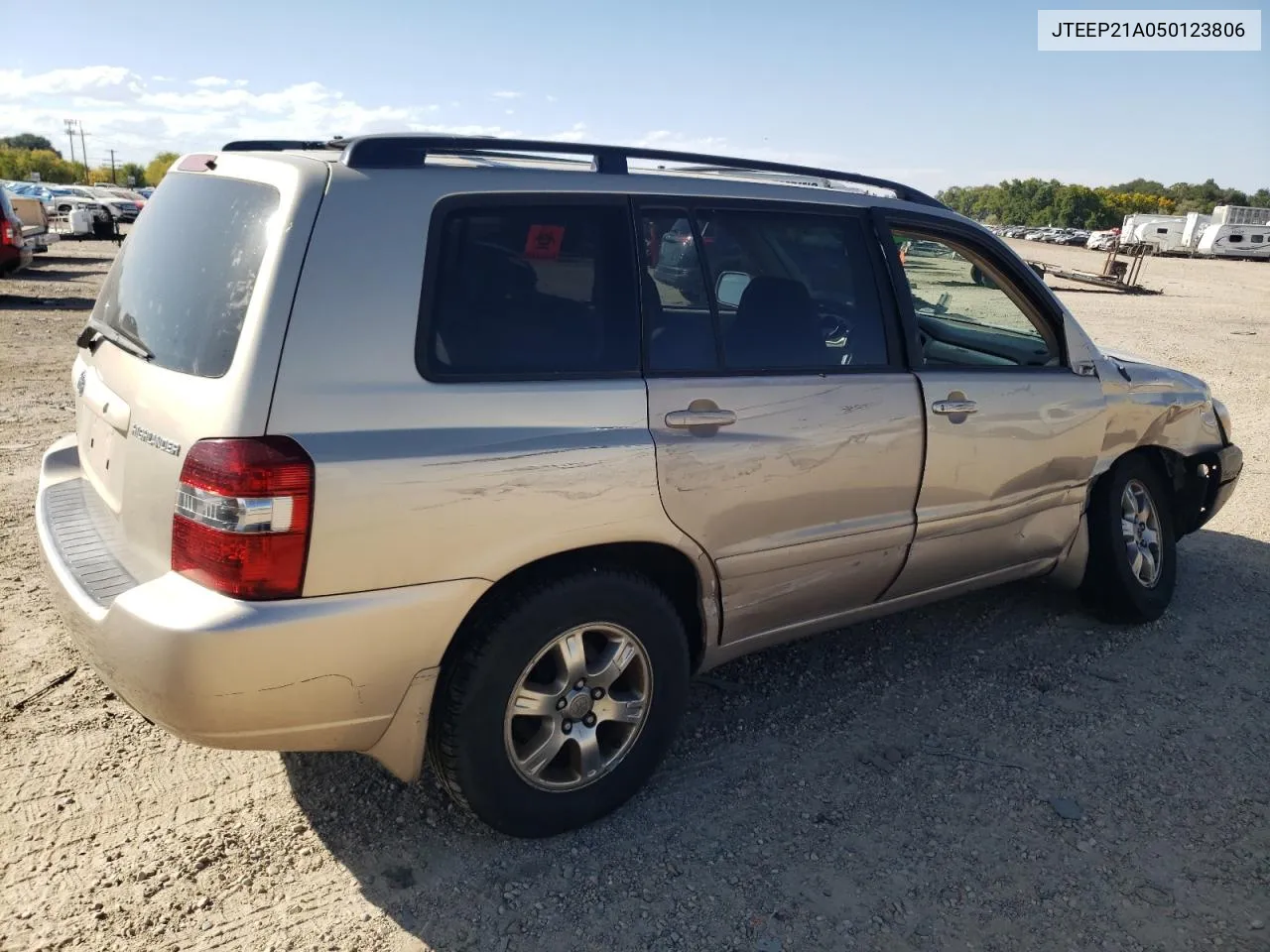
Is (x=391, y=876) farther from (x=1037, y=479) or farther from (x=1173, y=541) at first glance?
(x=1173, y=541)

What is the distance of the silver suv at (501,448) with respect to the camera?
231 centimetres

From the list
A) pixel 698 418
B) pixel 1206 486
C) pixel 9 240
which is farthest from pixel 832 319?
pixel 9 240

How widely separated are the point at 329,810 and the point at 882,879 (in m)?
1.67

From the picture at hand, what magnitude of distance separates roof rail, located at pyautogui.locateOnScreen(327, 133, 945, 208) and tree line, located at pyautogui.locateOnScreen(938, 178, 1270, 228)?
388 ft

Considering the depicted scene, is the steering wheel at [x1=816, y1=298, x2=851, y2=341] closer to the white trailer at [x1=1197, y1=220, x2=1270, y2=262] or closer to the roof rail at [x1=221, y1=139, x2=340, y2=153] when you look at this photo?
the roof rail at [x1=221, y1=139, x2=340, y2=153]

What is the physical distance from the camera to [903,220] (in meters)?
3.64

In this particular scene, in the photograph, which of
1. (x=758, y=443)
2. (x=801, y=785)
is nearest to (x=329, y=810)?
(x=801, y=785)

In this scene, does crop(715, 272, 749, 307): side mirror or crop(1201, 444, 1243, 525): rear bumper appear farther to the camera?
crop(1201, 444, 1243, 525): rear bumper

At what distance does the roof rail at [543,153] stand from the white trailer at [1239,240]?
208 feet

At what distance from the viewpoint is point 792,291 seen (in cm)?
337

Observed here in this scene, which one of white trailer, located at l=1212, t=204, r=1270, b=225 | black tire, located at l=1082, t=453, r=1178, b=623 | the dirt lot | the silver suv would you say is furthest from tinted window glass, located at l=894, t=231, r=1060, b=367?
white trailer, located at l=1212, t=204, r=1270, b=225

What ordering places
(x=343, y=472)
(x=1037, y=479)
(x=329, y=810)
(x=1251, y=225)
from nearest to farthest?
1. (x=343, y=472)
2. (x=329, y=810)
3. (x=1037, y=479)
4. (x=1251, y=225)

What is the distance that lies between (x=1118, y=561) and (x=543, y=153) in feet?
10.5

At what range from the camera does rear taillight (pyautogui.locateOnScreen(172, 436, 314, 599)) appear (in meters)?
2.23
